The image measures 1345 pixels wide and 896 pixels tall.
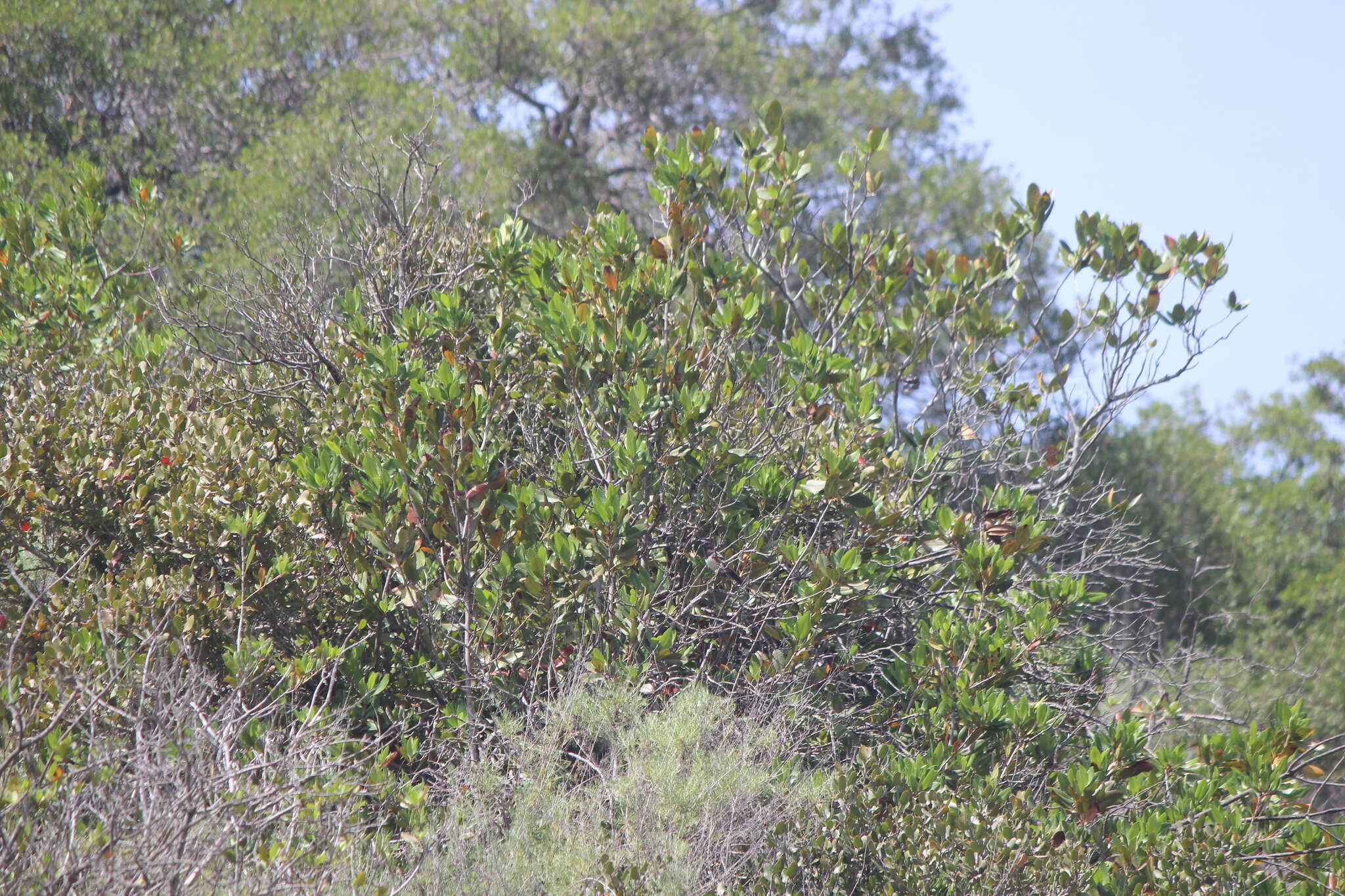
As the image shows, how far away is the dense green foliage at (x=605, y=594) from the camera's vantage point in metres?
4.42

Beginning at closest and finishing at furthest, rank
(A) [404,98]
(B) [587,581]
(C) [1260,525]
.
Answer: (B) [587,581], (A) [404,98], (C) [1260,525]

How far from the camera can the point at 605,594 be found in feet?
18.0

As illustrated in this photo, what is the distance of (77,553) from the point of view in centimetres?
568

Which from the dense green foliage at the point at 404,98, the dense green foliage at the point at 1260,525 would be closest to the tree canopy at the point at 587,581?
the dense green foliage at the point at 404,98

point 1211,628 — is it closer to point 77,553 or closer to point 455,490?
point 455,490

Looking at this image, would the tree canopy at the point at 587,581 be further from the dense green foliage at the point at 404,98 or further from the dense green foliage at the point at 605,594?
the dense green foliage at the point at 404,98

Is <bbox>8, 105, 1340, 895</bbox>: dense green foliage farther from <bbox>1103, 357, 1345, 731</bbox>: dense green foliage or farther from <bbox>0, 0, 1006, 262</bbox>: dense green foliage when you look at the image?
<bbox>1103, 357, 1345, 731</bbox>: dense green foliage

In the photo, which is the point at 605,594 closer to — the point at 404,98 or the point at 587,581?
the point at 587,581


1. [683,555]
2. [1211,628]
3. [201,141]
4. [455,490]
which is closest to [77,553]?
[455,490]

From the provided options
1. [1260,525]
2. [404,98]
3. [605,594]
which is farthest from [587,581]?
[1260,525]

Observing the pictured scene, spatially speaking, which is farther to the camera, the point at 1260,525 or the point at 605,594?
the point at 1260,525

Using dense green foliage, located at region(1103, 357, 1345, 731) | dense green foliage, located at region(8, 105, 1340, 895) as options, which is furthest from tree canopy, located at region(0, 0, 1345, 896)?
dense green foliage, located at region(1103, 357, 1345, 731)

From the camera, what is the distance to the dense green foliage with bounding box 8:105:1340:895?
4422mm

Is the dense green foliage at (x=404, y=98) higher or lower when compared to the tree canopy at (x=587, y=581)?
higher
